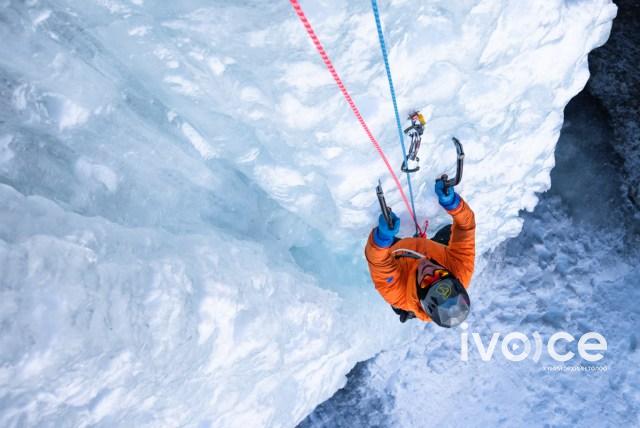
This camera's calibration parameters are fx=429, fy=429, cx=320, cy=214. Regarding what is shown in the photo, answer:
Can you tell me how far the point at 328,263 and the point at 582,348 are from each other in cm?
279

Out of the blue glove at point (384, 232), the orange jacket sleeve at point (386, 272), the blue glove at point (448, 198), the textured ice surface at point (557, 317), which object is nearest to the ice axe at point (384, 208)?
the blue glove at point (384, 232)

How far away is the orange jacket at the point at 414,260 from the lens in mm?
2674

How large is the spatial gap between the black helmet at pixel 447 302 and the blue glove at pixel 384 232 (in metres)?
0.36

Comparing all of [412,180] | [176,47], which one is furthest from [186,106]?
[412,180]

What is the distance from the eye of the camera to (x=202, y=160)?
2822 mm

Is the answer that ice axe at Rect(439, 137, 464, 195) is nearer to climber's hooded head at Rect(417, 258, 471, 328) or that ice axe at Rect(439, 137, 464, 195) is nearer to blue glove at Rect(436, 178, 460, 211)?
blue glove at Rect(436, 178, 460, 211)

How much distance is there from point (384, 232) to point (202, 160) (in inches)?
50.2

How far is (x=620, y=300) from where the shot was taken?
432 cm

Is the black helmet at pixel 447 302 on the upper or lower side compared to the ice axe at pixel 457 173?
lower

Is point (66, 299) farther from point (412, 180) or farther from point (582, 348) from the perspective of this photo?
point (582, 348)

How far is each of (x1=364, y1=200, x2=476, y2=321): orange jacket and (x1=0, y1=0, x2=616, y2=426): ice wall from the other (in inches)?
12.7

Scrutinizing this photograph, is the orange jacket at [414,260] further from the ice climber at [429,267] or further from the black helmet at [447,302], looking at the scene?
the black helmet at [447,302]

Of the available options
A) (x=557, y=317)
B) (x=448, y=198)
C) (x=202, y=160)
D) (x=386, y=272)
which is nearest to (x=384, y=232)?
(x=386, y=272)

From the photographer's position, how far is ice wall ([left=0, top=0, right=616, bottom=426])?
6.10 ft
